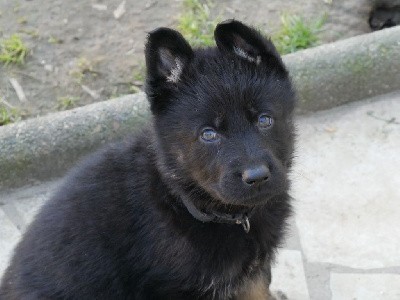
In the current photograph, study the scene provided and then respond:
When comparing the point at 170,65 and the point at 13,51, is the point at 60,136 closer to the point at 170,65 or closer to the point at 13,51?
the point at 13,51

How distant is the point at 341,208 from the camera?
4.80 metres

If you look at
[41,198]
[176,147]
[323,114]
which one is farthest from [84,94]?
[176,147]

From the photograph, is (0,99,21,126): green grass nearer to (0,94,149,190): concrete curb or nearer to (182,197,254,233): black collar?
(0,94,149,190): concrete curb

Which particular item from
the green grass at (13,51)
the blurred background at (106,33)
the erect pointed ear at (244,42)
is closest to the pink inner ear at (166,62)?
the erect pointed ear at (244,42)

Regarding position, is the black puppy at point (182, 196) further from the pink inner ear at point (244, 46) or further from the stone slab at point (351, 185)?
the stone slab at point (351, 185)

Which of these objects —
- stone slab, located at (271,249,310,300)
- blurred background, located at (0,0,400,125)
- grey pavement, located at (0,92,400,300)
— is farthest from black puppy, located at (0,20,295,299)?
blurred background, located at (0,0,400,125)

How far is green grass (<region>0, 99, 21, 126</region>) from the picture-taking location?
17.8 ft

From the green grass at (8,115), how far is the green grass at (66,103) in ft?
1.02

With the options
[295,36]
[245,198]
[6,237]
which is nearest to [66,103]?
[6,237]

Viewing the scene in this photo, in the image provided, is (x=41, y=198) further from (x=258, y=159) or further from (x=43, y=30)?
(x=258, y=159)

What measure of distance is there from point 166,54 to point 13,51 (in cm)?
266

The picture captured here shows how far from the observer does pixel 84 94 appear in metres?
5.64

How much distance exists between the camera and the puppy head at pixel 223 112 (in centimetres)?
342

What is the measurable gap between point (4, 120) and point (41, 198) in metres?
0.71
